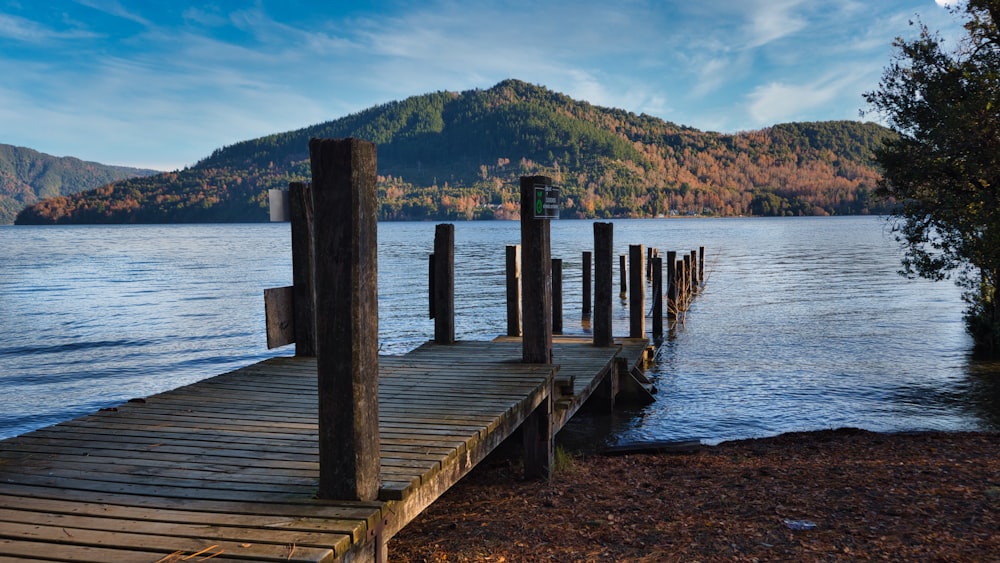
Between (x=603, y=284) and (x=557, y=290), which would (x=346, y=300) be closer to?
(x=603, y=284)

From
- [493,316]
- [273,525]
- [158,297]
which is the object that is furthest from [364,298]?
[158,297]

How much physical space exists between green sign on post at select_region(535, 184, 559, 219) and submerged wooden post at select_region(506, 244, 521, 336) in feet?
17.0

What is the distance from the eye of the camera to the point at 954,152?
1434 cm

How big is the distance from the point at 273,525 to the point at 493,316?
20.7m

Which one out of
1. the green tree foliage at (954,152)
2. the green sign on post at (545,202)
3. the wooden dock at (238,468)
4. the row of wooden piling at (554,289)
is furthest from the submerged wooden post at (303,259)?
the green tree foliage at (954,152)

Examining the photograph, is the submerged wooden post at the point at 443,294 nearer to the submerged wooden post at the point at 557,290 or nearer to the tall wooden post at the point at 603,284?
the tall wooden post at the point at 603,284

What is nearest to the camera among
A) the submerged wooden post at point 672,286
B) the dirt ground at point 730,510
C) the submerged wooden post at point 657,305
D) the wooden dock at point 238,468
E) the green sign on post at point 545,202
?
the wooden dock at point 238,468

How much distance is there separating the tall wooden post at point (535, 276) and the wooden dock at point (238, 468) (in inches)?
8.5

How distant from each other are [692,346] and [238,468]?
51.3 feet

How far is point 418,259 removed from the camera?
56562 millimetres

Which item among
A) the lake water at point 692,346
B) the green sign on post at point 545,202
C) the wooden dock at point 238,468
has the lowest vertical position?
the lake water at point 692,346

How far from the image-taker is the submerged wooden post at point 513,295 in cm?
1303

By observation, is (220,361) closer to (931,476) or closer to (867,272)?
(931,476)

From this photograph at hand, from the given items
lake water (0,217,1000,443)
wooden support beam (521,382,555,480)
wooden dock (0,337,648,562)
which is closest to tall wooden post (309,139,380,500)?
wooden dock (0,337,648,562)
